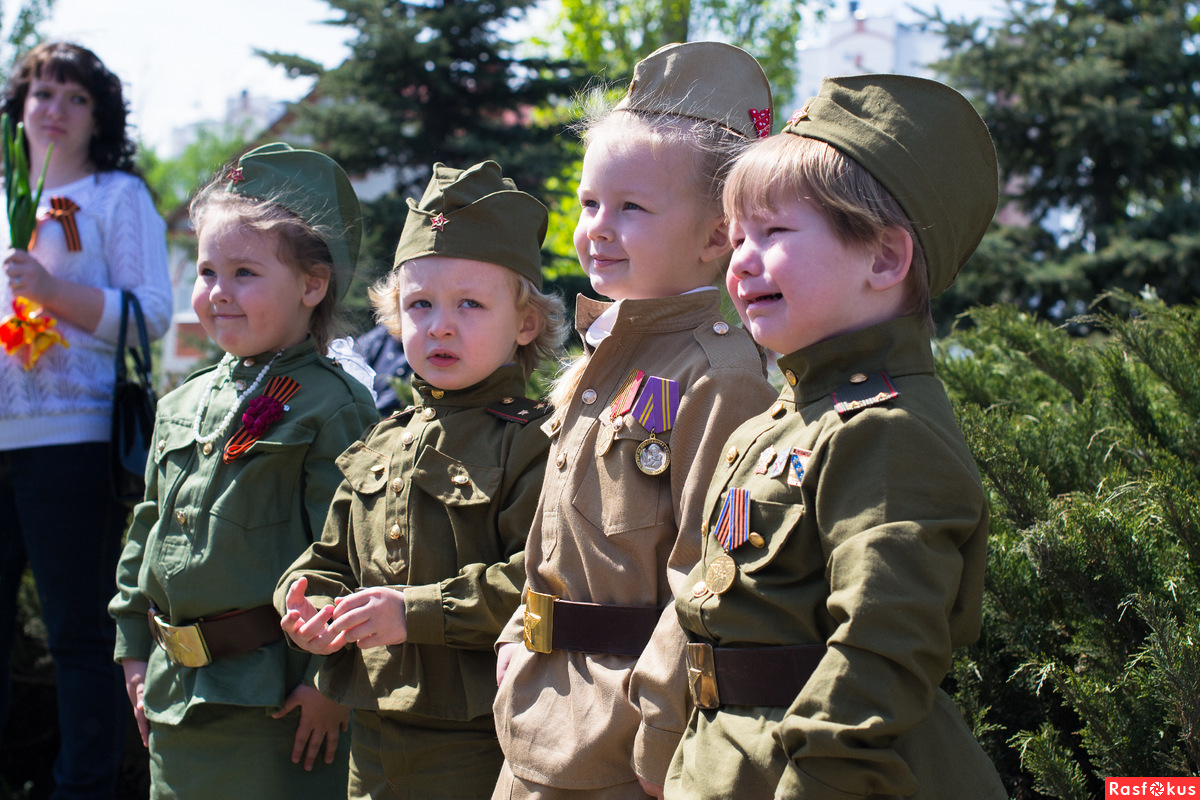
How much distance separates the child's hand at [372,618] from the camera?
2117 mm

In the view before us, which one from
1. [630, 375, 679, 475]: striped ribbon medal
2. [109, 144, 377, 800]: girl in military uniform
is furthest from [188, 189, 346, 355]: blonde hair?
[630, 375, 679, 475]: striped ribbon medal

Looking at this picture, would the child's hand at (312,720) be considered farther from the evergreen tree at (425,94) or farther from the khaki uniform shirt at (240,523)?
the evergreen tree at (425,94)

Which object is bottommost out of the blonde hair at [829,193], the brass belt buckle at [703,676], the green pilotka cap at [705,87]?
the brass belt buckle at [703,676]

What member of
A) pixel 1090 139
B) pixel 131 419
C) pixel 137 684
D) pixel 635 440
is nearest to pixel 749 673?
pixel 635 440

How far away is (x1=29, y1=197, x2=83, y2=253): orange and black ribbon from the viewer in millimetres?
3562

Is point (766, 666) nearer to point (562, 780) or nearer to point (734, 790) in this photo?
point (734, 790)

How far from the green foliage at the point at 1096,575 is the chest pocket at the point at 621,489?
0.90m

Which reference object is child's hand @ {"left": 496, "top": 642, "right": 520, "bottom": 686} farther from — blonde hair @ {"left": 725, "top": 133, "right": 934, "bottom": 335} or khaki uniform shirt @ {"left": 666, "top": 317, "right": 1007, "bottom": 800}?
blonde hair @ {"left": 725, "top": 133, "right": 934, "bottom": 335}

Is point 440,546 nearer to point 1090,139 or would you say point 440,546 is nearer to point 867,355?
point 867,355

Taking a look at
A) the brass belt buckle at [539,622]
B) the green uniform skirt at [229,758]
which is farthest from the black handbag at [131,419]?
the brass belt buckle at [539,622]

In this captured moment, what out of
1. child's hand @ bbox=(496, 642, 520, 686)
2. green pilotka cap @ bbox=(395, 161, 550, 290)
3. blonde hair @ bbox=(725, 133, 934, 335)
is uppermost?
blonde hair @ bbox=(725, 133, 934, 335)

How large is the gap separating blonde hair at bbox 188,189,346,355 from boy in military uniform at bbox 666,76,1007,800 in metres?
1.56

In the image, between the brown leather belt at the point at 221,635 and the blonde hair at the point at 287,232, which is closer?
the brown leather belt at the point at 221,635

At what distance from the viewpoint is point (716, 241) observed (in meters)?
2.10
